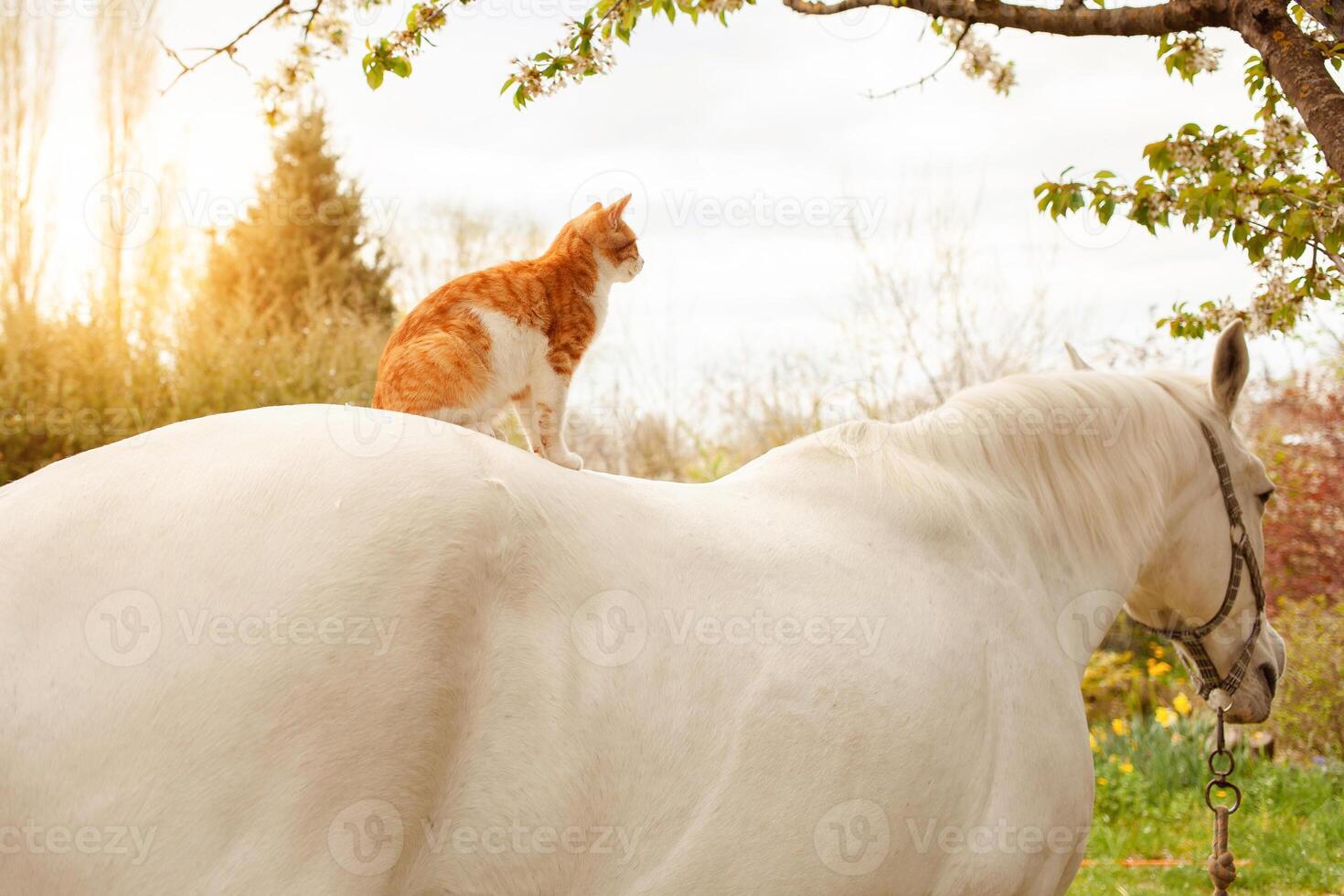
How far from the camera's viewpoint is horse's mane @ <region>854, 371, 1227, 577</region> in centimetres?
242

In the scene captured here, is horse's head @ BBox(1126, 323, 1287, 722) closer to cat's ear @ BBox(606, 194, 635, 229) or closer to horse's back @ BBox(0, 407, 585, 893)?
cat's ear @ BBox(606, 194, 635, 229)

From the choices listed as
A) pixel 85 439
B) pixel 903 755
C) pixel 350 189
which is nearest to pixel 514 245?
pixel 350 189

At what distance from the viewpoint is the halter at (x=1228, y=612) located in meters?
2.74

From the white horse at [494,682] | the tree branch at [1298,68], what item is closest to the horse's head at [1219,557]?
the tree branch at [1298,68]

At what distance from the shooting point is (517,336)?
97.3 inches

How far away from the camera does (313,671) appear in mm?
1463

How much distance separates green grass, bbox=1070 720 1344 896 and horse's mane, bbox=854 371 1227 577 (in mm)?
2627

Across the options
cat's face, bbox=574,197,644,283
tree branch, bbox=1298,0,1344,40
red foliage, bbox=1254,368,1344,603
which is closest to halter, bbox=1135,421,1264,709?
tree branch, bbox=1298,0,1344,40

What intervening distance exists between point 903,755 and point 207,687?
1.16 meters

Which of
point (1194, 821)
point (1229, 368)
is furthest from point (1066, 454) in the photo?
point (1194, 821)

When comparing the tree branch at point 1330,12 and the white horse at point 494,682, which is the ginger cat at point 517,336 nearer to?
the white horse at point 494,682

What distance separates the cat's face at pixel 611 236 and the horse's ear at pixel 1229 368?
1602 millimetres

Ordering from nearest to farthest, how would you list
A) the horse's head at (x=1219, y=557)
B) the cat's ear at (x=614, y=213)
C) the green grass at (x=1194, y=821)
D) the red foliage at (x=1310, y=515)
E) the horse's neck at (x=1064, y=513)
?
1. the horse's neck at (x=1064, y=513)
2. the horse's head at (x=1219, y=557)
3. the cat's ear at (x=614, y=213)
4. the green grass at (x=1194, y=821)
5. the red foliage at (x=1310, y=515)

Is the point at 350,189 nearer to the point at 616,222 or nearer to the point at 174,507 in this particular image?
the point at 616,222
